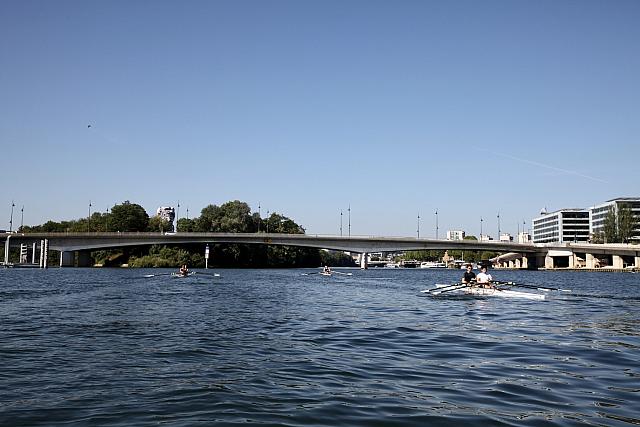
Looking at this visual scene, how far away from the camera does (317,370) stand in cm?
1342

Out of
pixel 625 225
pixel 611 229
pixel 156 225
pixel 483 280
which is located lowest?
pixel 483 280

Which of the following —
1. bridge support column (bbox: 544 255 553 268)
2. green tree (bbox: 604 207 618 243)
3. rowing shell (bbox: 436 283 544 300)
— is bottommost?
bridge support column (bbox: 544 255 553 268)

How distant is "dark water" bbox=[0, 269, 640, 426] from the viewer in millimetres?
9711

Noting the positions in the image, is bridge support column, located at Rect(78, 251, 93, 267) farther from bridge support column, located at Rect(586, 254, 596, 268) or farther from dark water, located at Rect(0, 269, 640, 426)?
bridge support column, located at Rect(586, 254, 596, 268)

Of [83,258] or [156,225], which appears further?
[156,225]

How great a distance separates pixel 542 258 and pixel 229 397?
155447 mm

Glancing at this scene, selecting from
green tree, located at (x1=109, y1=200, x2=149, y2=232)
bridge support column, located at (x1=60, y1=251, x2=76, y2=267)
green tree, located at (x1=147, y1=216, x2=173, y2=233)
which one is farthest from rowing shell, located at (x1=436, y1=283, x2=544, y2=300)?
green tree, located at (x1=147, y1=216, x2=173, y2=233)

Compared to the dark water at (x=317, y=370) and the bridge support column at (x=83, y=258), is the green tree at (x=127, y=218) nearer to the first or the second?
the bridge support column at (x=83, y=258)

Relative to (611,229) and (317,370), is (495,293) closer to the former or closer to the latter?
(317,370)

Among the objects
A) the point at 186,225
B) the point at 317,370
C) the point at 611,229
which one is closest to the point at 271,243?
the point at 186,225

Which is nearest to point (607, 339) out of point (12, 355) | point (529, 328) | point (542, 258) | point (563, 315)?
point (529, 328)

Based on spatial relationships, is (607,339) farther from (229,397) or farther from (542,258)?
(542,258)

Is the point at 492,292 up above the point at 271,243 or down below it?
below

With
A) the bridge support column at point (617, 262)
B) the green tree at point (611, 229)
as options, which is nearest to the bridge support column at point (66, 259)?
the bridge support column at point (617, 262)
